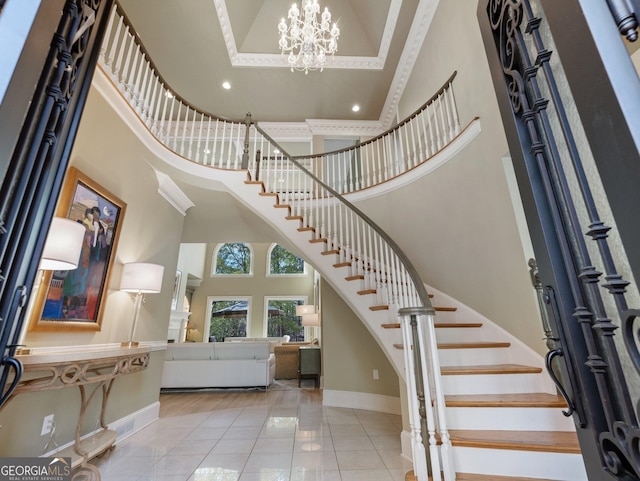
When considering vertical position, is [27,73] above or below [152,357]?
above

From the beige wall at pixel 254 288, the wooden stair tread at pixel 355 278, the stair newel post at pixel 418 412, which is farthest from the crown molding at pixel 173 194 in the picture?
the beige wall at pixel 254 288

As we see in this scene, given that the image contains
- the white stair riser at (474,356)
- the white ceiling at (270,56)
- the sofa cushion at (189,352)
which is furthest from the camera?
the sofa cushion at (189,352)

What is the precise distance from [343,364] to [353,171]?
3411mm

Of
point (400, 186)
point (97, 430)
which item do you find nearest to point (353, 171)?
point (400, 186)

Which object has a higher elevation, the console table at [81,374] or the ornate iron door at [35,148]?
the ornate iron door at [35,148]

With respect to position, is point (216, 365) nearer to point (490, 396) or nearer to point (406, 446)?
point (406, 446)

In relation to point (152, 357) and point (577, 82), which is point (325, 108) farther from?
point (577, 82)

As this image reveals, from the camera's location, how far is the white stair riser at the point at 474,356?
2535mm

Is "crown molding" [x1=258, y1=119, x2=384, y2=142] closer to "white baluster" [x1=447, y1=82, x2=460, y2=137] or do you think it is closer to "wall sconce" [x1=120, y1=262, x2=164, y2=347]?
"white baluster" [x1=447, y1=82, x2=460, y2=137]

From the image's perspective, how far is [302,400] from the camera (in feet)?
15.2

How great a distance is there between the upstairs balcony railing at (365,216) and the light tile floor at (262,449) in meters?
0.71

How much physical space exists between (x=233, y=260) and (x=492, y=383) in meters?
10.3

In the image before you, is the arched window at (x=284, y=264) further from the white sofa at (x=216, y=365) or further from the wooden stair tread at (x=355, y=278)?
the wooden stair tread at (x=355, y=278)

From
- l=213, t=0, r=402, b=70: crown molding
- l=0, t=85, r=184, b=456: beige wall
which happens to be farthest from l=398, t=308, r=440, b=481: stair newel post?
l=213, t=0, r=402, b=70: crown molding
